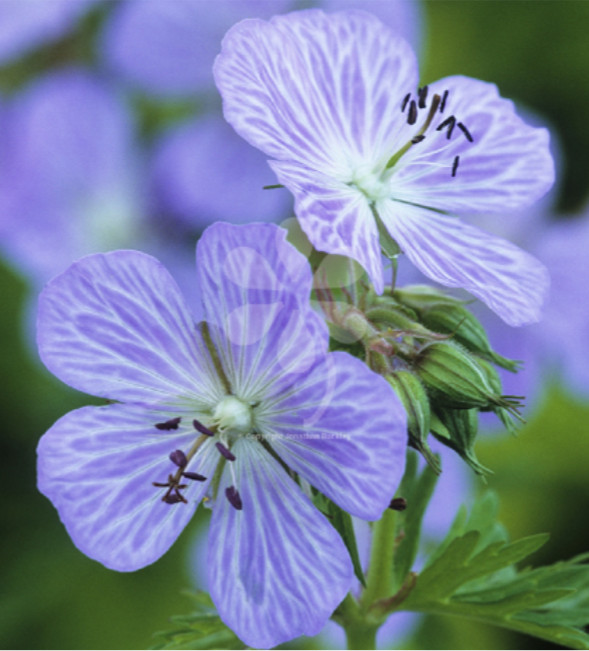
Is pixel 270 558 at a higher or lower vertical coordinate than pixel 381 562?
higher

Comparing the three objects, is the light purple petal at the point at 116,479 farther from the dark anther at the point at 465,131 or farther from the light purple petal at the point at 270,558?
the dark anther at the point at 465,131

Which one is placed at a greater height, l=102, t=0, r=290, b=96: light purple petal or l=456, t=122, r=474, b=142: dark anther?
l=102, t=0, r=290, b=96: light purple petal

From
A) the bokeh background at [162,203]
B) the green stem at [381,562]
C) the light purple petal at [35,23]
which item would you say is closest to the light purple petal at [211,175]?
the bokeh background at [162,203]

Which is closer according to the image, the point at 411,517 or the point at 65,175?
the point at 411,517

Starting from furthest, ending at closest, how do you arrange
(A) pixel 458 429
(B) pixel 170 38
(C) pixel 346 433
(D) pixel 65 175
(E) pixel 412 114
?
(D) pixel 65 175, (B) pixel 170 38, (E) pixel 412 114, (A) pixel 458 429, (C) pixel 346 433

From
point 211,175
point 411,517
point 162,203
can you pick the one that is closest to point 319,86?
point 411,517

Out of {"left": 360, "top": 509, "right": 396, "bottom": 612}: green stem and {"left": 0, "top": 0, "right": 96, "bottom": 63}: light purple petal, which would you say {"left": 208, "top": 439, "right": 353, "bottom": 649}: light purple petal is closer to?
{"left": 360, "top": 509, "right": 396, "bottom": 612}: green stem

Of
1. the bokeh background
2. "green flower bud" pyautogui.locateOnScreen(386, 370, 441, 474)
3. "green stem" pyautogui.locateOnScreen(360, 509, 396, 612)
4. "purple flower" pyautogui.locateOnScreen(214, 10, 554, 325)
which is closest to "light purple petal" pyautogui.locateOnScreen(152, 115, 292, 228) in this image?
the bokeh background

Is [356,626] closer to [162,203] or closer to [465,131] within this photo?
[465,131]
